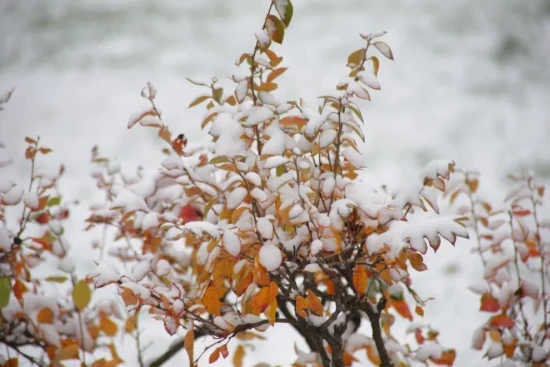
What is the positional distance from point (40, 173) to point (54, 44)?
3509mm

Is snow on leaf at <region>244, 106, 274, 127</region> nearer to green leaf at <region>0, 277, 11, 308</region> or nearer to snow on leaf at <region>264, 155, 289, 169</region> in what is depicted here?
snow on leaf at <region>264, 155, 289, 169</region>

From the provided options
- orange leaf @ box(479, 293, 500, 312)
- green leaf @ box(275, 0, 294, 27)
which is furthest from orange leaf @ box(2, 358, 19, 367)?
orange leaf @ box(479, 293, 500, 312)

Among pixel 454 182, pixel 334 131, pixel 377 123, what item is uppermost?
pixel 377 123

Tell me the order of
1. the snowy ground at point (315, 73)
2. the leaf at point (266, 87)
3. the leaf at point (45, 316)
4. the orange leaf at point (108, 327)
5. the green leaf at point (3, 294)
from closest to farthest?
the leaf at point (266, 87)
the green leaf at point (3, 294)
the leaf at point (45, 316)
the orange leaf at point (108, 327)
the snowy ground at point (315, 73)

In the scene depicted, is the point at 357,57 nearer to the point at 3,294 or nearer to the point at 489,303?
the point at 489,303

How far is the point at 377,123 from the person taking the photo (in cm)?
392

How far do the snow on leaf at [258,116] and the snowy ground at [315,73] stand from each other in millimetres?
1748

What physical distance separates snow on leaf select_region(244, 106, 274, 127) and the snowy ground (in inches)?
68.8

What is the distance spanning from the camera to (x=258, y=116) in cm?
114

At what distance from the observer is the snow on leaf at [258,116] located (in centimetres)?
113

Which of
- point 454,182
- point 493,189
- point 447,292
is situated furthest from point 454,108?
point 454,182

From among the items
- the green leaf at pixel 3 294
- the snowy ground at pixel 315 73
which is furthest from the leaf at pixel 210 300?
the snowy ground at pixel 315 73

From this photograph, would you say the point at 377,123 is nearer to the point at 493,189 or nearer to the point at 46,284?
the point at 493,189

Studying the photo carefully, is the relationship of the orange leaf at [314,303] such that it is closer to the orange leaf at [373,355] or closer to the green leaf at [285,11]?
the orange leaf at [373,355]
